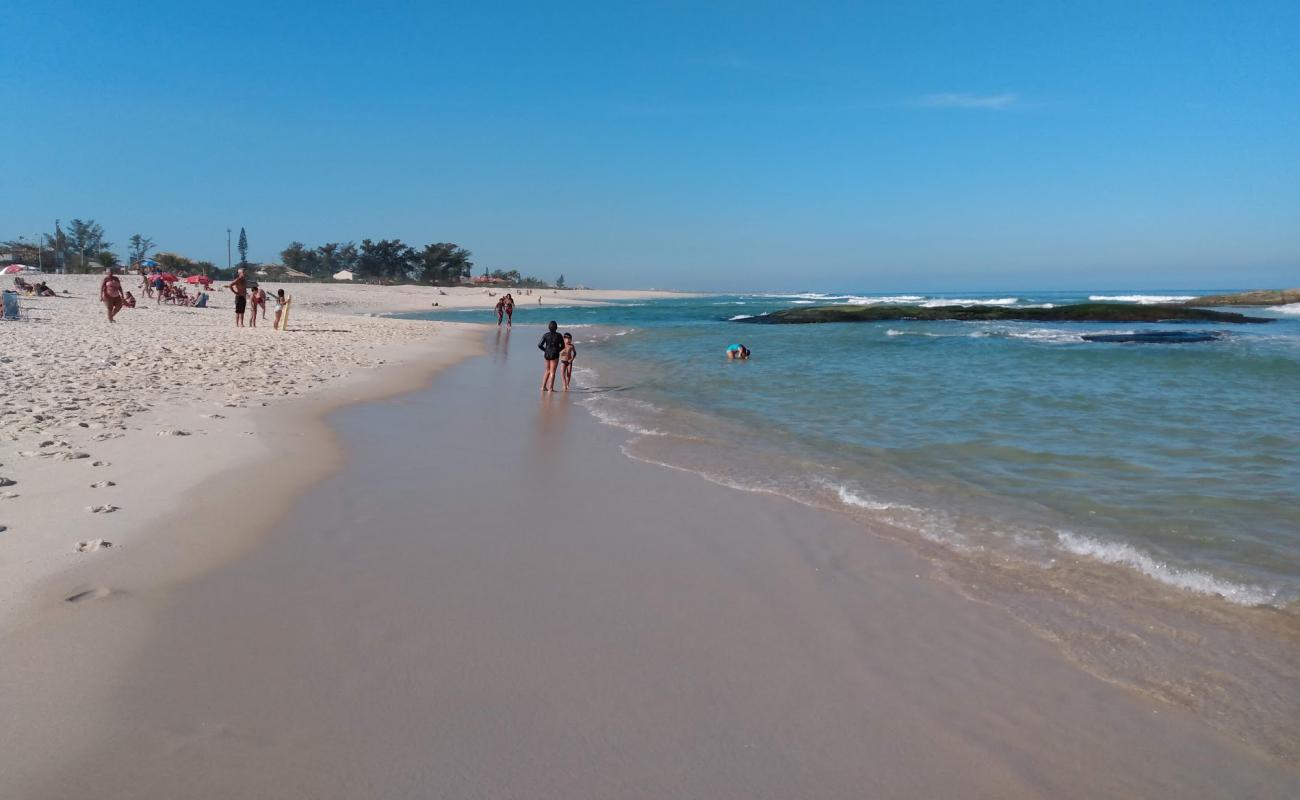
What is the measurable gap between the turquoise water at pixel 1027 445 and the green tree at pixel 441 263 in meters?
88.8

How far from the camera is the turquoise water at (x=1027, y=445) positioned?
19.0ft

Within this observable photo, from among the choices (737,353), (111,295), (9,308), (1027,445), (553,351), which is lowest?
(1027,445)

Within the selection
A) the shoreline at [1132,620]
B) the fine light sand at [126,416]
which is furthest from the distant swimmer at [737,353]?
the shoreline at [1132,620]

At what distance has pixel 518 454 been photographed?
8391 millimetres

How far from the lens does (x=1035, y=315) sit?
40312mm

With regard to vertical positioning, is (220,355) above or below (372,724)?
above

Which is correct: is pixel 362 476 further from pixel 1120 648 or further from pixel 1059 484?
pixel 1059 484

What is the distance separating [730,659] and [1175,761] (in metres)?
1.91

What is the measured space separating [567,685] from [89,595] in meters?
2.77

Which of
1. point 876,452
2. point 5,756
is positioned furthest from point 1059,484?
point 5,756

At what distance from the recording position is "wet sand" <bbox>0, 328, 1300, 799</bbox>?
282 centimetres

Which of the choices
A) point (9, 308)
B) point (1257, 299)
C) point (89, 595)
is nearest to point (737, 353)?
point (9, 308)

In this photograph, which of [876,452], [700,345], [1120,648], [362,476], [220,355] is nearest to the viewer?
[1120,648]

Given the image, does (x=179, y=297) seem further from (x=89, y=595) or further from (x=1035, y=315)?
(x=1035, y=315)
